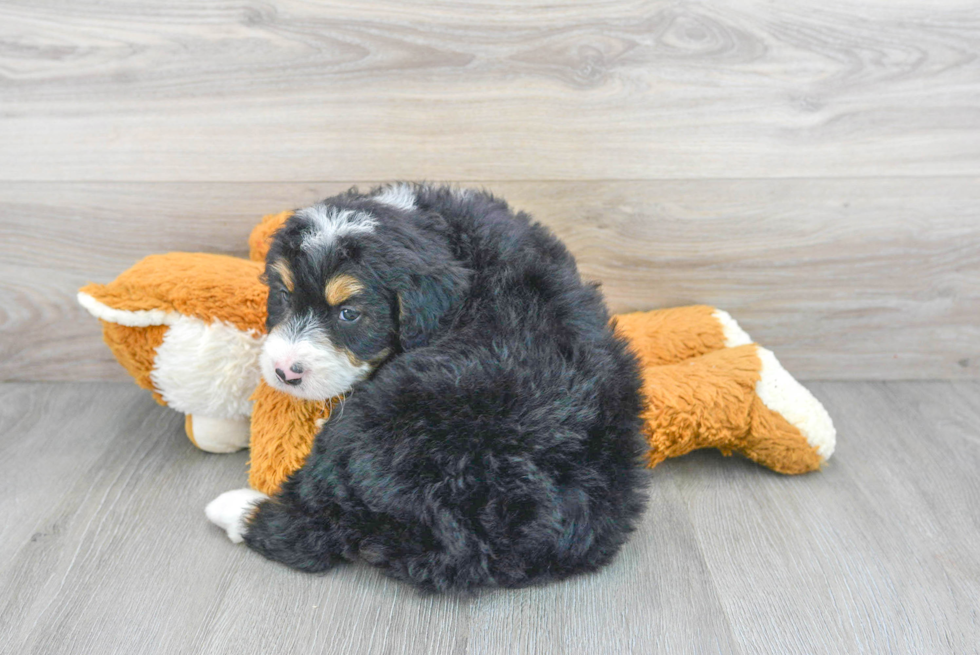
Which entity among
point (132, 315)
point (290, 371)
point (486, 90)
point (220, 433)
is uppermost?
point (486, 90)

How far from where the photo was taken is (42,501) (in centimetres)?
144

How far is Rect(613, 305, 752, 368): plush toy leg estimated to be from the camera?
1.69 meters

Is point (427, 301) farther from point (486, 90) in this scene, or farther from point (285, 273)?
point (486, 90)

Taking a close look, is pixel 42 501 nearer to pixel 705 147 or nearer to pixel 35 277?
pixel 35 277

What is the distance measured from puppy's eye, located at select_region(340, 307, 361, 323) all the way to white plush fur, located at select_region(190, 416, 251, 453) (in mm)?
526

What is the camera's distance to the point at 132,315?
4.74ft

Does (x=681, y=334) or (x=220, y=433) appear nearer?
(x=220, y=433)

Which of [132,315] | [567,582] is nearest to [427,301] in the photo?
[567,582]

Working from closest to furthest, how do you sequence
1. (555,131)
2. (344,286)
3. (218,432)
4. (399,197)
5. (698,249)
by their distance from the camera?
(344,286), (399,197), (218,432), (555,131), (698,249)

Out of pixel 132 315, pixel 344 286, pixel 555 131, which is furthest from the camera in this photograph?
pixel 555 131

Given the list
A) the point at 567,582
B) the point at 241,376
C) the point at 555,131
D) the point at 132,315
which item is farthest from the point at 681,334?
the point at 132,315

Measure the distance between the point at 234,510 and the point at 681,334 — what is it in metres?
1.01

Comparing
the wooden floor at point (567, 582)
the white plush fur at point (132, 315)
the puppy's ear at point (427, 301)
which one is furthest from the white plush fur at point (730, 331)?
the white plush fur at point (132, 315)

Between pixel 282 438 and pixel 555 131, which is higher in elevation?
pixel 555 131
